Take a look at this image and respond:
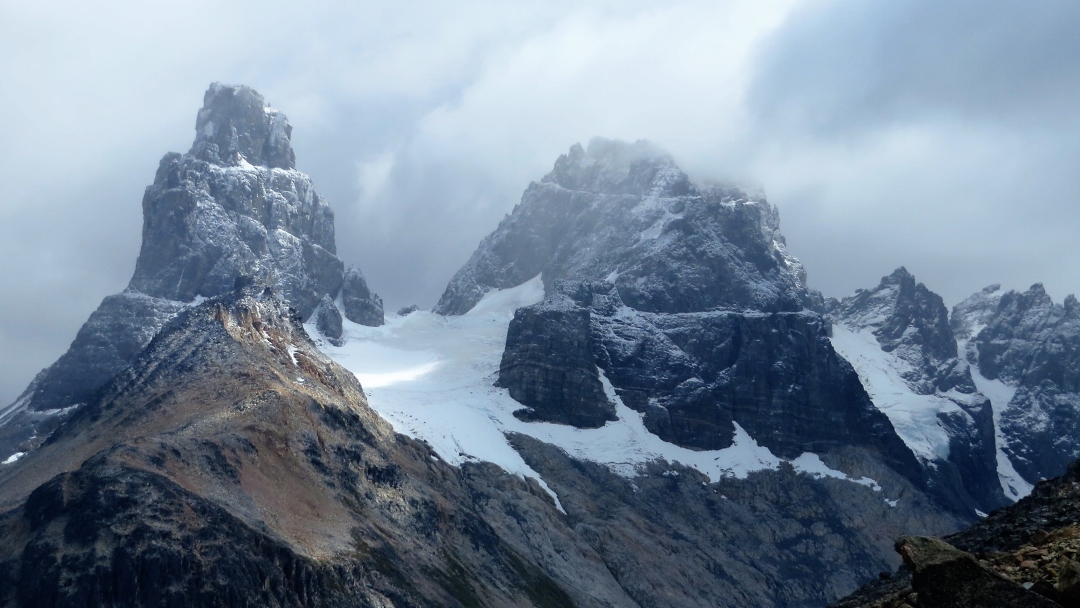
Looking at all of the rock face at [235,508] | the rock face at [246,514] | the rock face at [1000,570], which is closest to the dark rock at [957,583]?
the rock face at [1000,570]

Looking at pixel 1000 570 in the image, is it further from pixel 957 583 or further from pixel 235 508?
pixel 235 508

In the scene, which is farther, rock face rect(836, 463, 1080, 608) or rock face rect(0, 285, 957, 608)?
rock face rect(0, 285, 957, 608)

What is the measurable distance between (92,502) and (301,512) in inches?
1076

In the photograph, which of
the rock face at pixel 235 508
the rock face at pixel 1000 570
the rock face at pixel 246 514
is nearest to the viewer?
the rock face at pixel 1000 570

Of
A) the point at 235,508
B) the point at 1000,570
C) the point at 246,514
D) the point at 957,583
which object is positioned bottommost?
the point at 957,583

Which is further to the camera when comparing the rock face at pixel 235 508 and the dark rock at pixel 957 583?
the rock face at pixel 235 508

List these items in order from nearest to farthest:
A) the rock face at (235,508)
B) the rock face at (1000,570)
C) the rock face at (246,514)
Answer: the rock face at (1000,570) < the rock face at (235,508) < the rock face at (246,514)

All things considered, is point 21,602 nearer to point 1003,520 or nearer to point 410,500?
point 410,500

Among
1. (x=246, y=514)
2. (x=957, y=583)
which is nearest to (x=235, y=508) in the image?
(x=246, y=514)

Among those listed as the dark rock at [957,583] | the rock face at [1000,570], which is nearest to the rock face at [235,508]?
the rock face at [1000,570]

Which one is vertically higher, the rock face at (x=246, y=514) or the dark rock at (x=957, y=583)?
the rock face at (x=246, y=514)

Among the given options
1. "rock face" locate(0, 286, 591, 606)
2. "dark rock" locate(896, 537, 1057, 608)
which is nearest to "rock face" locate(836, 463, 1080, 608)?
"dark rock" locate(896, 537, 1057, 608)

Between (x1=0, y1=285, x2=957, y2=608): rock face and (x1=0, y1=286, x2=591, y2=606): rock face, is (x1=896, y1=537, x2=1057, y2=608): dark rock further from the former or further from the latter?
(x1=0, y1=286, x2=591, y2=606): rock face

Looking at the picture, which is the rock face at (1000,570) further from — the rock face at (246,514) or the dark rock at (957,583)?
the rock face at (246,514)
